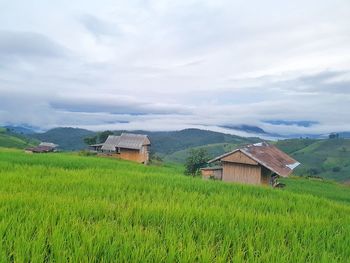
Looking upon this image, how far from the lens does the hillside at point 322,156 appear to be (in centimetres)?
10438

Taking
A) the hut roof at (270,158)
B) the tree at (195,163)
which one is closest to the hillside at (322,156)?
the tree at (195,163)

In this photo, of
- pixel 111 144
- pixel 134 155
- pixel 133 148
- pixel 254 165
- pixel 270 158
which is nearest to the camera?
pixel 254 165

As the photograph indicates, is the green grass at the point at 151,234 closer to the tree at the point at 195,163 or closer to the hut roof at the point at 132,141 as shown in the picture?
the tree at the point at 195,163

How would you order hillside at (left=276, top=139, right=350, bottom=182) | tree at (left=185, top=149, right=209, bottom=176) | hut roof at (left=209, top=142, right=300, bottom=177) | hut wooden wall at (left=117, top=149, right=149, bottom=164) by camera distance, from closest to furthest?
hut roof at (left=209, top=142, right=300, bottom=177)
tree at (left=185, top=149, right=209, bottom=176)
hut wooden wall at (left=117, top=149, right=149, bottom=164)
hillside at (left=276, top=139, right=350, bottom=182)

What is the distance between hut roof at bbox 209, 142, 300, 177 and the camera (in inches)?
1019

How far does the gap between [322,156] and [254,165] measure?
11455 centimetres

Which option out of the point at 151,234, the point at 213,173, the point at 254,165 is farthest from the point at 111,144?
the point at 151,234

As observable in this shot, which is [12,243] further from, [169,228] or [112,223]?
[169,228]

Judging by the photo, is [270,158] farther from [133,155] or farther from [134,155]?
[133,155]

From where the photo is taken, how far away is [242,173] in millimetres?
28281

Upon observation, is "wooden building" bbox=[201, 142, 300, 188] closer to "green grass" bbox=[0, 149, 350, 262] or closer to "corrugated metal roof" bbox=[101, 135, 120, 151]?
"green grass" bbox=[0, 149, 350, 262]

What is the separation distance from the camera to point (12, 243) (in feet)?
11.7

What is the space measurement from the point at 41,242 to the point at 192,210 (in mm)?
2836

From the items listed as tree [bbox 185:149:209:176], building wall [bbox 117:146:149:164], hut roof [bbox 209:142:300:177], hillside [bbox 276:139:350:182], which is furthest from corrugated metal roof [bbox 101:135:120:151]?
hillside [bbox 276:139:350:182]
